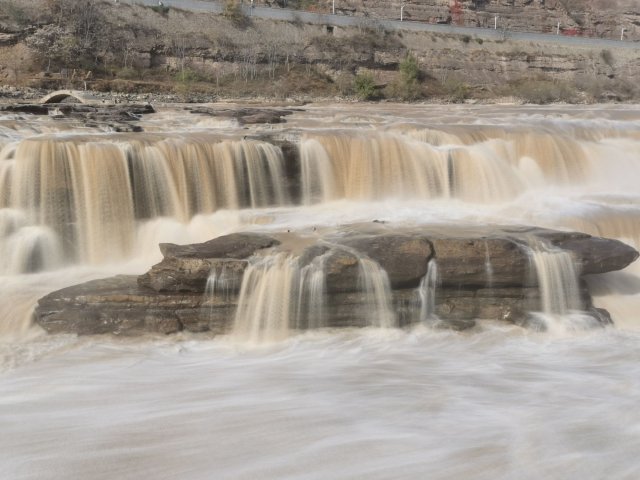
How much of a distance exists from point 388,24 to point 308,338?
44.4 meters

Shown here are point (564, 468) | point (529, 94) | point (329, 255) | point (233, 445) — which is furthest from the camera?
point (529, 94)

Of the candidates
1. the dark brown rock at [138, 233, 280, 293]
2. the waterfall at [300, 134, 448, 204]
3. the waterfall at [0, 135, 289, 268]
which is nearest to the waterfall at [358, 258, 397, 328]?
the dark brown rock at [138, 233, 280, 293]

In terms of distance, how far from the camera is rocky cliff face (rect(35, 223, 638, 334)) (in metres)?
8.37

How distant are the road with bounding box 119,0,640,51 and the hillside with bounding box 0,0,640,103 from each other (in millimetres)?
529

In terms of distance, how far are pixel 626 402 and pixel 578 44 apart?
53.0m

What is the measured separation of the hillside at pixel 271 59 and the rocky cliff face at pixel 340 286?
25575mm

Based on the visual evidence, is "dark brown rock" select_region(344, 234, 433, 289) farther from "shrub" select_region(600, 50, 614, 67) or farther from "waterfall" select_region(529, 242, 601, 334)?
"shrub" select_region(600, 50, 614, 67)

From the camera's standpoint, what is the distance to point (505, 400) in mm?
6188

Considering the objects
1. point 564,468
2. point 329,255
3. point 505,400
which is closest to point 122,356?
point 329,255

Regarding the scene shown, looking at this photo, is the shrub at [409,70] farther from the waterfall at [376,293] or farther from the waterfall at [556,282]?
the waterfall at [376,293]

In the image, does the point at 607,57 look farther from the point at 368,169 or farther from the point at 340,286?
the point at 340,286

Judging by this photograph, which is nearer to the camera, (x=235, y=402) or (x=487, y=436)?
(x=487, y=436)

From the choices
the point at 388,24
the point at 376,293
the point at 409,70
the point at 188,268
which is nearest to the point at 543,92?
the point at 409,70

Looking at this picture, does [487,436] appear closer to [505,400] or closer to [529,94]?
[505,400]
